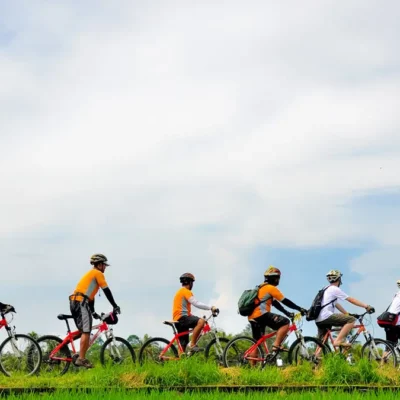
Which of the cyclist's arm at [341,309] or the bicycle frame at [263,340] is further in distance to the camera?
the cyclist's arm at [341,309]

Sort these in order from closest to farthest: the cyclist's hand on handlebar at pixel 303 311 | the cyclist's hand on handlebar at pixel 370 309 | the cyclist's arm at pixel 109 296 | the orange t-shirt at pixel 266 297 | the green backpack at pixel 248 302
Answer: the cyclist's arm at pixel 109 296, the orange t-shirt at pixel 266 297, the green backpack at pixel 248 302, the cyclist's hand on handlebar at pixel 303 311, the cyclist's hand on handlebar at pixel 370 309

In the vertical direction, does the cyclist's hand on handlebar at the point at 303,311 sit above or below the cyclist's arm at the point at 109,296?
below

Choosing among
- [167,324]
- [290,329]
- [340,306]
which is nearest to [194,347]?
[167,324]

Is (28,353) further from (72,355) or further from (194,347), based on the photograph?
(194,347)

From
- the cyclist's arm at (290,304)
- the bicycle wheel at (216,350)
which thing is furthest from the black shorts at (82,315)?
the cyclist's arm at (290,304)

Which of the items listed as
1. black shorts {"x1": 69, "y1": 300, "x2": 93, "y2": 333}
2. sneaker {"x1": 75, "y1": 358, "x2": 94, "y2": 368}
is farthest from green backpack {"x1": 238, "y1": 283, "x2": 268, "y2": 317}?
sneaker {"x1": 75, "y1": 358, "x2": 94, "y2": 368}

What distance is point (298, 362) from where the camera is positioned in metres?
19.4

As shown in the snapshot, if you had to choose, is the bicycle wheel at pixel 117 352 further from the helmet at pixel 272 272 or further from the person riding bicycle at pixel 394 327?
the person riding bicycle at pixel 394 327

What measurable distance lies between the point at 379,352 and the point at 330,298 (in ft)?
7.19

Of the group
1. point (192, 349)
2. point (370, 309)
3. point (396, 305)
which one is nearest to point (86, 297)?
point (192, 349)

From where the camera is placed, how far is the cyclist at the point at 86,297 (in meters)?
18.7

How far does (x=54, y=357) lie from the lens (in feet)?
61.9

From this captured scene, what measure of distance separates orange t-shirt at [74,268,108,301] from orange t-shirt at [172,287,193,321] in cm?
177

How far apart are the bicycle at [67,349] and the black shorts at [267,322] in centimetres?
279
